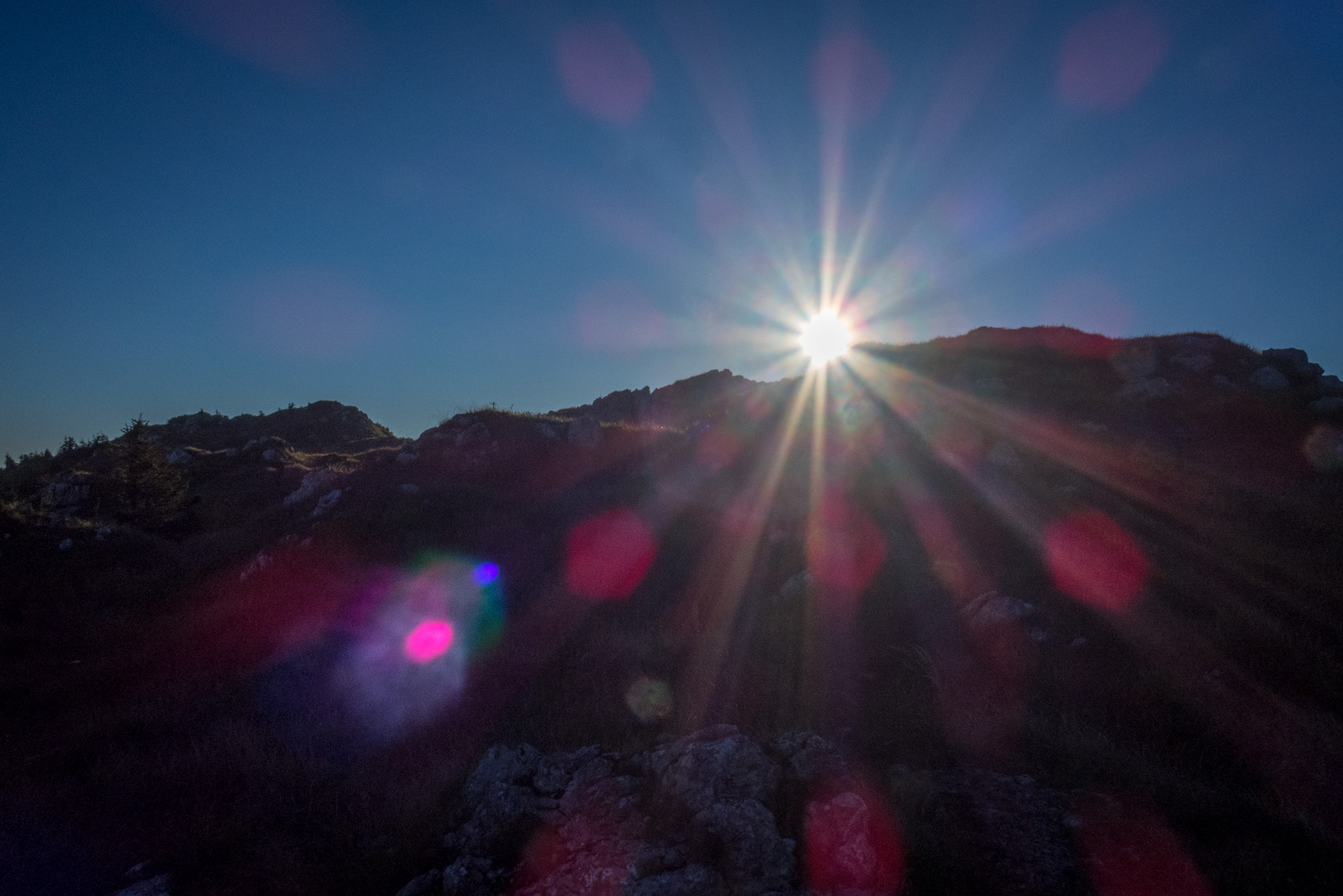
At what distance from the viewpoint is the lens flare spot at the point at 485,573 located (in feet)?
42.9

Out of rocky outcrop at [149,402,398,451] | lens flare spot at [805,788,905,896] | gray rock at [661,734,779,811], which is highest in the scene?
rocky outcrop at [149,402,398,451]

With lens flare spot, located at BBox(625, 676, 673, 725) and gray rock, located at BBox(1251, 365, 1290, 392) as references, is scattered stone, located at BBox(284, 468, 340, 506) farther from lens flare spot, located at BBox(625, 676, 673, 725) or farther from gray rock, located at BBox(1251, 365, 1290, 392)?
gray rock, located at BBox(1251, 365, 1290, 392)

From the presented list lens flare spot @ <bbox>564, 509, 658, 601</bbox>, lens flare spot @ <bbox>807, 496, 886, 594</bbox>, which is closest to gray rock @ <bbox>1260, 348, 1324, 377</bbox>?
lens flare spot @ <bbox>807, 496, 886, 594</bbox>

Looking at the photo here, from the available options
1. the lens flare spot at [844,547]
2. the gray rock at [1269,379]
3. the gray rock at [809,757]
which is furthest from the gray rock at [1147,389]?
the gray rock at [809,757]

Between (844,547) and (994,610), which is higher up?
(844,547)

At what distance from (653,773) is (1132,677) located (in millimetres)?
6473

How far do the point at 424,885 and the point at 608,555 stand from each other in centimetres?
869

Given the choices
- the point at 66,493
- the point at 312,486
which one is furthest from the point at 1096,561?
the point at 66,493

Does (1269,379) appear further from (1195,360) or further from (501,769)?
(501,769)

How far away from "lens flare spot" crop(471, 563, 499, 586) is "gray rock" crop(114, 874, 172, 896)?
7.33 m

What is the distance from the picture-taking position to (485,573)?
13438mm

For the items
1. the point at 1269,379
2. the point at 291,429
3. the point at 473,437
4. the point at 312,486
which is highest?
the point at 291,429

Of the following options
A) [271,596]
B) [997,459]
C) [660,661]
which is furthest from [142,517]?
[997,459]

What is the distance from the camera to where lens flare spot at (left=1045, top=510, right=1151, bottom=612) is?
9.34 meters
